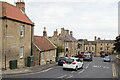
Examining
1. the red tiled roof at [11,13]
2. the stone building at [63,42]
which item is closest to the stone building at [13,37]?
the red tiled roof at [11,13]

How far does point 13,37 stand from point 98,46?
71373 millimetres

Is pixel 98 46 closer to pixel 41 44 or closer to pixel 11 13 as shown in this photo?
pixel 41 44

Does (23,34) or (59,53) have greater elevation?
(23,34)

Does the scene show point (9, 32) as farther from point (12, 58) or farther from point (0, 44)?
point (12, 58)

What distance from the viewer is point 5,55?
695 inches

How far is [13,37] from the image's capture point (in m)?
19.2

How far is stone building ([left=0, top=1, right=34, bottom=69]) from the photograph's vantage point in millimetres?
17578

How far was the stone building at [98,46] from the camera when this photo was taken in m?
83.4

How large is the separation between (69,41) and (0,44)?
35.4 m

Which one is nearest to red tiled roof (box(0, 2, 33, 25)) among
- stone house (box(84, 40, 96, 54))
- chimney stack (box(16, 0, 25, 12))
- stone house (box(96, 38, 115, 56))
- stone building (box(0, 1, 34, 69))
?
stone building (box(0, 1, 34, 69))

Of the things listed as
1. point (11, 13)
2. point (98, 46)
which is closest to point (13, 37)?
point (11, 13)

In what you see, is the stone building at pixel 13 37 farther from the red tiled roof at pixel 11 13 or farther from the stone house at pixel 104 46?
the stone house at pixel 104 46

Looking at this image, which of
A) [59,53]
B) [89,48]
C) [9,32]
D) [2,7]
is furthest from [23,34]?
[89,48]

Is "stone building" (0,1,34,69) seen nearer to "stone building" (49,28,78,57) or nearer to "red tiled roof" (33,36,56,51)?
"red tiled roof" (33,36,56,51)
